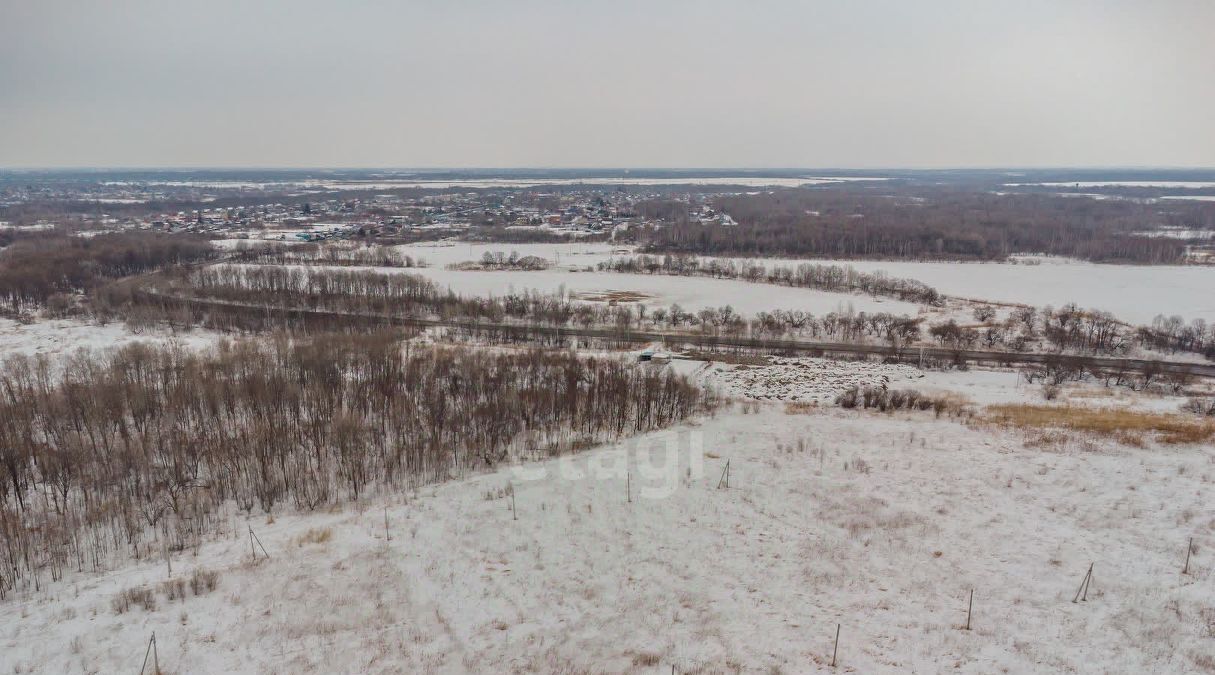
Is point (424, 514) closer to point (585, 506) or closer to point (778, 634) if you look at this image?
point (585, 506)

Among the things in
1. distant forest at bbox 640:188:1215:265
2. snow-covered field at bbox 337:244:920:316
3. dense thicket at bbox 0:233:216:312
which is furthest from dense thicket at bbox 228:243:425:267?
distant forest at bbox 640:188:1215:265

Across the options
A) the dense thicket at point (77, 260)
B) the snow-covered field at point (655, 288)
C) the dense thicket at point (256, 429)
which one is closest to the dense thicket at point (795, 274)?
the snow-covered field at point (655, 288)

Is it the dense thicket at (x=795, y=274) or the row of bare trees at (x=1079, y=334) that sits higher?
the dense thicket at (x=795, y=274)

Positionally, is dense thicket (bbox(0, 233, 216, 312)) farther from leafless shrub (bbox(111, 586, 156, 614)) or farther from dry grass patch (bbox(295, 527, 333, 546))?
leafless shrub (bbox(111, 586, 156, 614))

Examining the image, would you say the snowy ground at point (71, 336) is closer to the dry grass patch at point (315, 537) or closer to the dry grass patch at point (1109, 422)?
the dry grass patch at point (315, 537)

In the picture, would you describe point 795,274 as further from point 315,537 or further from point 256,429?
point 315,537

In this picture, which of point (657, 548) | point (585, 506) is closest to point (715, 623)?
point (657, 548)

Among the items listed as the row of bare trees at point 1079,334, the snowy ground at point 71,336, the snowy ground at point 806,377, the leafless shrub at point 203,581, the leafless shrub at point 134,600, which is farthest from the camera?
the row of bare trees at point 1079,334
